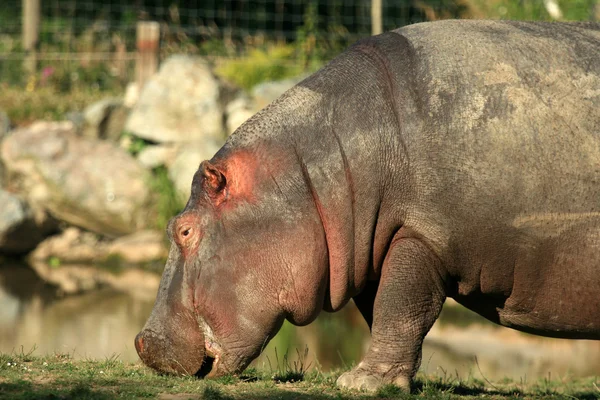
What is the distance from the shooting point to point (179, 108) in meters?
13.9

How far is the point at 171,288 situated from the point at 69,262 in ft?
27.5

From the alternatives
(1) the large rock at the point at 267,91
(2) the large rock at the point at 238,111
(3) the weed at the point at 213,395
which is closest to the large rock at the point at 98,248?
(2) the large rock at the point at 238,111

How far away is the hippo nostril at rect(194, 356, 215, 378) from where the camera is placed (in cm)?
513

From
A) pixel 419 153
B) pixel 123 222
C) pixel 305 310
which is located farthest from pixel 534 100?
pixel 123 222

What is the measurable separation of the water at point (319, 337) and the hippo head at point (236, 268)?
2.60m

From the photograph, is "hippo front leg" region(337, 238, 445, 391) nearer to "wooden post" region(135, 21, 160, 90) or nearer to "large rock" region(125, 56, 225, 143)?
"large rock" region(125, 56, 225, 143)

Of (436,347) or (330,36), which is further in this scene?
(330,36)

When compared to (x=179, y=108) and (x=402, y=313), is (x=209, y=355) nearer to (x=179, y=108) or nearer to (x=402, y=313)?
(x=402, y=313)

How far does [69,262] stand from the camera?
43.0ft

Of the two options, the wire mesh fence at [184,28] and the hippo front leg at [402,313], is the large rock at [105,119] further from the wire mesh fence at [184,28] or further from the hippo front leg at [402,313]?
the hippo front leg at [402,313]

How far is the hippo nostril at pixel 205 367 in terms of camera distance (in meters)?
5.13

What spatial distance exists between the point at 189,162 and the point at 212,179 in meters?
8.05

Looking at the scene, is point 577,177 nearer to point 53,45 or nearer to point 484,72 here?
point 484,72

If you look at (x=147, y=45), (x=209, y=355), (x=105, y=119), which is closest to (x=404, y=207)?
(x=209, y=355)
